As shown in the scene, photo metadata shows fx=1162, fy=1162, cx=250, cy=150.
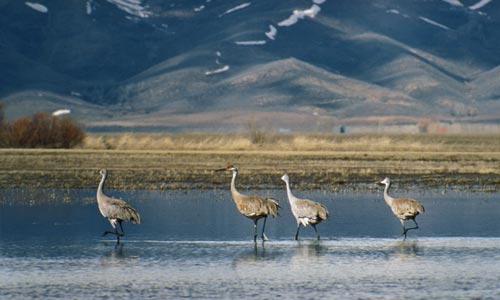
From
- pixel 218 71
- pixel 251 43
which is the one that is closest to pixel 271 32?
pixel 251 43

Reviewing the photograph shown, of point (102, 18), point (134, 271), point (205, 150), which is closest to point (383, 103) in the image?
point (102, 18)

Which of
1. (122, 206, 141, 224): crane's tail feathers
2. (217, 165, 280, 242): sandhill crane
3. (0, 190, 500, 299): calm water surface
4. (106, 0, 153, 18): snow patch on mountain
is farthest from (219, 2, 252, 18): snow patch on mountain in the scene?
(122, 206, 141, 224): crane's tail feathers

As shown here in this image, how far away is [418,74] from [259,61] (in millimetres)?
21412

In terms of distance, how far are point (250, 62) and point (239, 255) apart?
13978 centimetres

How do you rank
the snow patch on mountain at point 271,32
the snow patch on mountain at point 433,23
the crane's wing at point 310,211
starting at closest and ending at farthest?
the crane's wing at point 310,211 → the snow patch on mountain at point 271,32 → the snow patch on mountain at point 433,23

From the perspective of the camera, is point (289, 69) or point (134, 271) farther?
point (289, 69)

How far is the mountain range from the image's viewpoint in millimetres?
136125

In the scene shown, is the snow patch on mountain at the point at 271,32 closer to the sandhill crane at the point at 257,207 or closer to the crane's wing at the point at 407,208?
the crane's wing at the point at 407,208

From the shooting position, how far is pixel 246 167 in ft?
127

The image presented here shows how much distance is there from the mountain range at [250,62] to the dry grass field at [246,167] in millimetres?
69825

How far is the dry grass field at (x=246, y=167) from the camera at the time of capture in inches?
1226

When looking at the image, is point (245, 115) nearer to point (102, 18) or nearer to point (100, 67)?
point (100, 67)

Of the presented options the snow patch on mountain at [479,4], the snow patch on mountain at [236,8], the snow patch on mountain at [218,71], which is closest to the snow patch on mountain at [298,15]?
the snow patch on mountain at [236,8]

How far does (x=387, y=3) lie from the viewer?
191 metres
